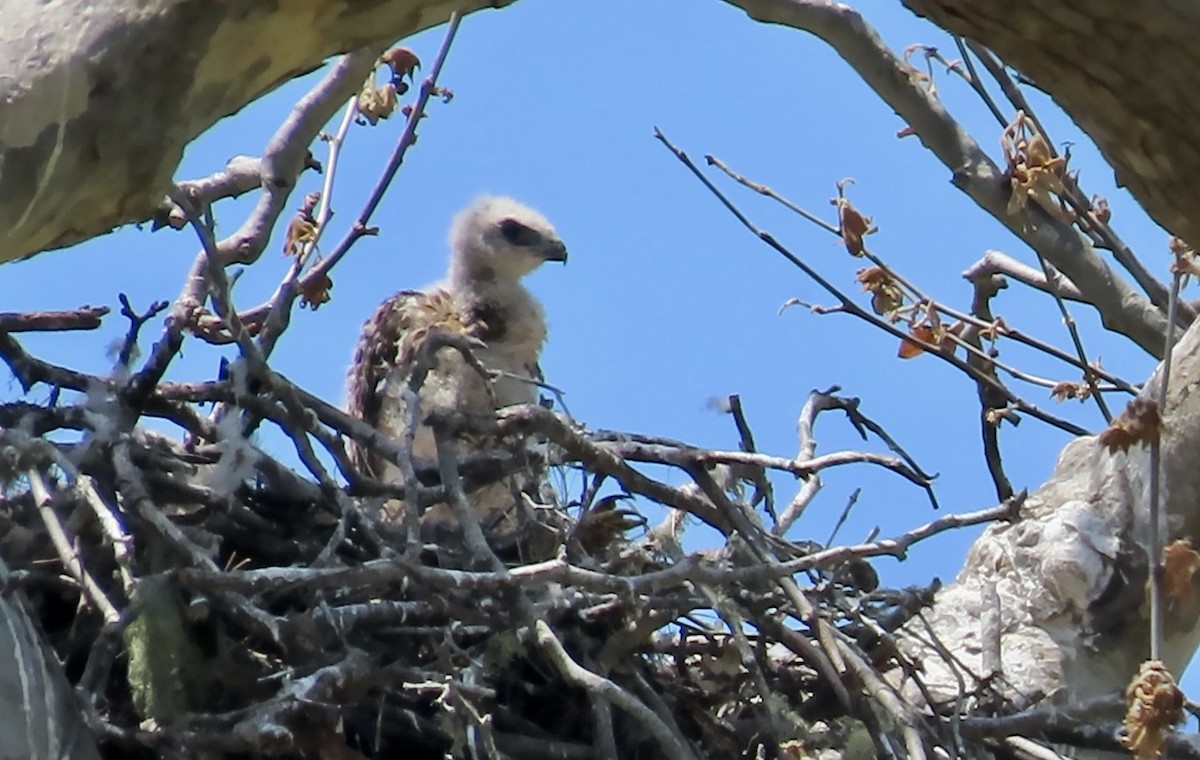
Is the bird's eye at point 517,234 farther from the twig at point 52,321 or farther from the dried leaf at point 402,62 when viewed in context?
the twig at point 52,321

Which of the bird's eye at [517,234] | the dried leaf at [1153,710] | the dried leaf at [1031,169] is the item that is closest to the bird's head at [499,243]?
the bird's eye at [517,234]

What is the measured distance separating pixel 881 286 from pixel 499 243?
7.02 feet

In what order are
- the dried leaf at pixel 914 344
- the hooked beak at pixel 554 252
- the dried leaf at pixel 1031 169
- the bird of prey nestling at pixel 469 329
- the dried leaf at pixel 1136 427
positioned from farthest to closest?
the hooked beak at pixel 554 252 < the bird of prey nestling at pixel 469 329 < the dried leaf at pixel 914 344 < the dried leaf at pixel 1031 169 < the dried leaf at pixel 1136 427

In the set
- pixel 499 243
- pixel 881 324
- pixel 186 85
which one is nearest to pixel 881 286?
pixel 881 324

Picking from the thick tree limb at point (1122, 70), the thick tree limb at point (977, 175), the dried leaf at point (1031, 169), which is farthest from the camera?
the thick tree limb at point (977, 175)

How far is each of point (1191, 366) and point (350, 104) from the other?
2174 millimetres

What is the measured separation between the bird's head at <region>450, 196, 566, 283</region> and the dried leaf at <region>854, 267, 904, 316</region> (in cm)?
195

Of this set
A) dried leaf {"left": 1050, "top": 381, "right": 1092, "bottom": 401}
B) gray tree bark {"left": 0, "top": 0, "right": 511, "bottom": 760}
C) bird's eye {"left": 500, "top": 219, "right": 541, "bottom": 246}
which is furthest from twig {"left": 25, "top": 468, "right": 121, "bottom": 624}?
bird's eye {"left": 500, "top": 219, "right": 541, "bottom": 246}

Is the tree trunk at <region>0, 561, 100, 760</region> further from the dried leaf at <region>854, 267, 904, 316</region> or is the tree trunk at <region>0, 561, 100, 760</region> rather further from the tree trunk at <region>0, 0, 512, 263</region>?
the dried leaf at <region>854, 267, 904, 316</region>

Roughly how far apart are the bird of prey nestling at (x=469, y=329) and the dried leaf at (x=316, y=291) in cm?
50

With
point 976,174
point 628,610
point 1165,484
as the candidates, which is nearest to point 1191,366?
point 1165,484

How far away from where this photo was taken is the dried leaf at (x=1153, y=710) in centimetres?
219

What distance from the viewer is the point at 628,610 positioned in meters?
2.91

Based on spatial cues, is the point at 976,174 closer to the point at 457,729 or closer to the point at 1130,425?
the point at 1130,425
